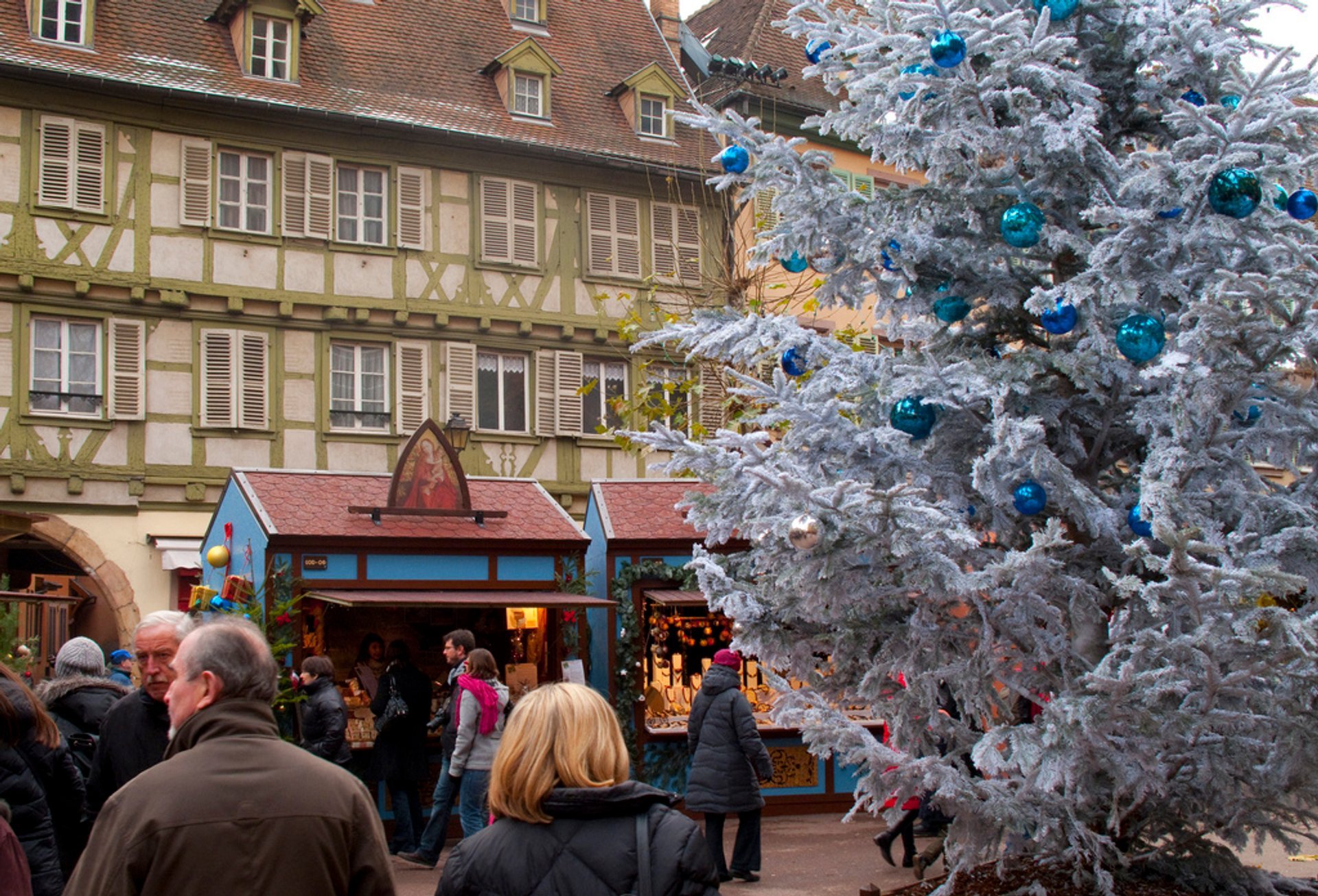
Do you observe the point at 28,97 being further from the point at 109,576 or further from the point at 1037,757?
the point at 1037,757

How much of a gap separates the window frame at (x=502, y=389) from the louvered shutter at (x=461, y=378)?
111 mm

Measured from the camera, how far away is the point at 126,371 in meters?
20.3

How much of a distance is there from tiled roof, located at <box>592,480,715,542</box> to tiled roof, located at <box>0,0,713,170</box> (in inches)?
384

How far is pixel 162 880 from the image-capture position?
10.1ft

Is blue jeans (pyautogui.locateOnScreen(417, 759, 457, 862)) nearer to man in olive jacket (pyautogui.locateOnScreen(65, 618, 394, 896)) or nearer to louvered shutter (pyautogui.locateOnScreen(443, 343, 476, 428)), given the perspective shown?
man in olive jacket (pyautogui.locateOnScreen(65, 618, 394, 896))

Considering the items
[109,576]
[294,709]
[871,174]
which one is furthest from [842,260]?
[871,174]

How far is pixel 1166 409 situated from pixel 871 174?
62.5 feet

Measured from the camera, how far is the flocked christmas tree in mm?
5996

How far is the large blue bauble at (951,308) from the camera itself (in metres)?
7.29

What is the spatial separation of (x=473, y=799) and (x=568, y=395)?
13.6 m

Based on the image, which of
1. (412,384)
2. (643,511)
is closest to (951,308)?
(643,511)

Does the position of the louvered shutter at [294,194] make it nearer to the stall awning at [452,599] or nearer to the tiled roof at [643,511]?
the tiled roof at [643,511]

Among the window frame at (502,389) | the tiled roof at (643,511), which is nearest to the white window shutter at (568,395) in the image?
the window frame at (502,389)

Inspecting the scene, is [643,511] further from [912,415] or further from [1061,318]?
[1061,318]
